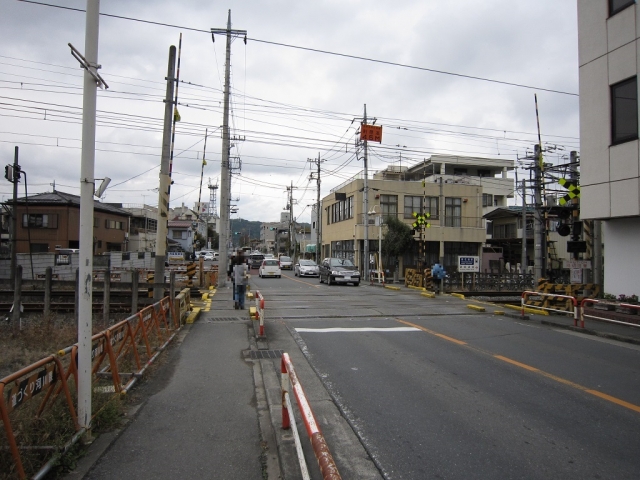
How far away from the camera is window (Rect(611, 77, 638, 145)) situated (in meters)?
12.5

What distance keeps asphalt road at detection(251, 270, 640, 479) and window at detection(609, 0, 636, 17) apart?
30.1ft

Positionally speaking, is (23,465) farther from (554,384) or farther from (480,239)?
(480,239)

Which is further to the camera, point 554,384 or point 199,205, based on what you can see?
point 199,205

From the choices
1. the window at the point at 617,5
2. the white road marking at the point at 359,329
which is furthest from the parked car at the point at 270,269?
the window at the point at 617,5

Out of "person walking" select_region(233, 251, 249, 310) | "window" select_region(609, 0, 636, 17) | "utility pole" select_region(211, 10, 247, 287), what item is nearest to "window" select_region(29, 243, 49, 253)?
"utility pole" select_region(211, 10, 247, 287)

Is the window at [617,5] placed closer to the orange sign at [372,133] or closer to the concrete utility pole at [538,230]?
the concrete utility pole at [538,230]

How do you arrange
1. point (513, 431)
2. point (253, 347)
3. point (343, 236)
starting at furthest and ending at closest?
point (343, 236) → point (253, 347) → point (513, 431)

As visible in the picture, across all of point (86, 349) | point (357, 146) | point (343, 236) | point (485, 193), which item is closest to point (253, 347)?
point (86, 349)

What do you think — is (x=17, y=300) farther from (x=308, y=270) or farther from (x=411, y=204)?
(x=411, y=204)

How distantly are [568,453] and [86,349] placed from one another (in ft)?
15.7

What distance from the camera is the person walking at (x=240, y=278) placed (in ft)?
47.9

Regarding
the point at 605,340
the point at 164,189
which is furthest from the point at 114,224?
the point at 605,340

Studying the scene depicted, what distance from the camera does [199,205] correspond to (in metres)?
40.0

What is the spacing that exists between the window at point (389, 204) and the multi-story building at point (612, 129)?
88.0 ft
